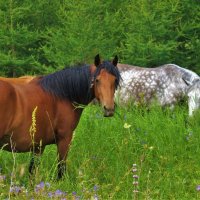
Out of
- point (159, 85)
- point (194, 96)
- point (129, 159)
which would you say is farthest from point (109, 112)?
point (159, 85)

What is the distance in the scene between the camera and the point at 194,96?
934 cm

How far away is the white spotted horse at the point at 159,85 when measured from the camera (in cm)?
990

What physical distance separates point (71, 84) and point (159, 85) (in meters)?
4.54

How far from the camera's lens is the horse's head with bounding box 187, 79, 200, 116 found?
29.1 ft

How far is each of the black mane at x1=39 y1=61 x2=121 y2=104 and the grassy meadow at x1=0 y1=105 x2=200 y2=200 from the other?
2.31 ft

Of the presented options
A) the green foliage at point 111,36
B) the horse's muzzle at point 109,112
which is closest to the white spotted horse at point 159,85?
the horse's muzzle at point 109,112

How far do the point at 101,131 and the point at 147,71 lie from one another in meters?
3.59

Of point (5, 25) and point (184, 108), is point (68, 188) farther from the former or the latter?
point (5, 25)

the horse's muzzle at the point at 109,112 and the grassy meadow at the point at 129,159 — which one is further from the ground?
the horse's muzzle at the point at 109,112

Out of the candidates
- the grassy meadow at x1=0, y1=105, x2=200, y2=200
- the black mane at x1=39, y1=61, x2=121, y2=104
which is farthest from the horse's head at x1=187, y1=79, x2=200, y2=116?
the black mane at x1=39, y1=61, x2=121, y2=104

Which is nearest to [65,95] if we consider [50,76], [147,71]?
[50,76]

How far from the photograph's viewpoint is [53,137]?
5785mm

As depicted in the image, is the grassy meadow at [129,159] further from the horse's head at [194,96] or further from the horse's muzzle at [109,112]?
the horse's head at [194,96]

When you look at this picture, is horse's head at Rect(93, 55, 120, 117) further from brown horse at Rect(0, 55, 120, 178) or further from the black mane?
the black mane
